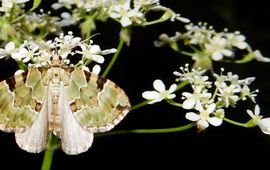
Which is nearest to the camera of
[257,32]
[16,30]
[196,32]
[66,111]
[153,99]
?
[66,111]

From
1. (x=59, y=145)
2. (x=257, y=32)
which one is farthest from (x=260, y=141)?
(x=59, y=145)

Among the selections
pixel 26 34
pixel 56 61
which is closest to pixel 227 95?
pixel 56 61

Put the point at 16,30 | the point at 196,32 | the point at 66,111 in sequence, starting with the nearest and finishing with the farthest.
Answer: the point at 66,111, the point at 16,30, the point at 196,32

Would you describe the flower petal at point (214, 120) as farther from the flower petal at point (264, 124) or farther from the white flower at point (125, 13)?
the white flower at point (125, 13)

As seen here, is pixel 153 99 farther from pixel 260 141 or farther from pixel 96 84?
pixel 260 141

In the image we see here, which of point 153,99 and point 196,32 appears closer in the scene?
point 153,99

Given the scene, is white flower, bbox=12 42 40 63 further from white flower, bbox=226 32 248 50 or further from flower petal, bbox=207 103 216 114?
white flower, bbox=226 32 248 50
